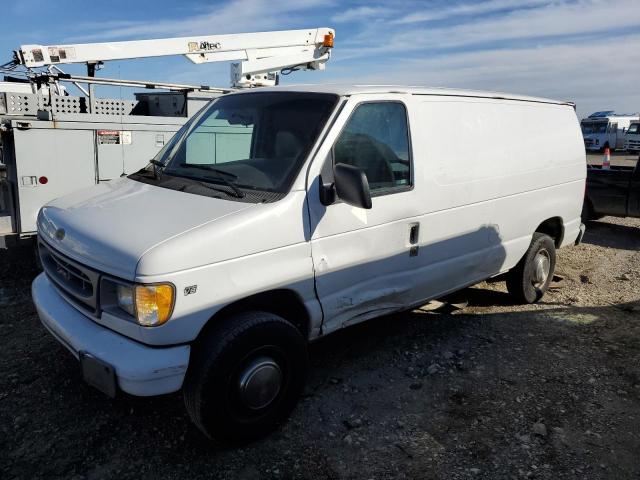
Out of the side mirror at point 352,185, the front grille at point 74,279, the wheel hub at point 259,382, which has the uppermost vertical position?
the side mirror at point 352,185

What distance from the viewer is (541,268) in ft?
18.1

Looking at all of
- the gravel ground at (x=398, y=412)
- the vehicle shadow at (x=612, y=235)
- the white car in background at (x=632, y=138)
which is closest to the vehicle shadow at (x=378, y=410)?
the gravel ground at (x=398, y=412)

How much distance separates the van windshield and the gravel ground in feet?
5.09

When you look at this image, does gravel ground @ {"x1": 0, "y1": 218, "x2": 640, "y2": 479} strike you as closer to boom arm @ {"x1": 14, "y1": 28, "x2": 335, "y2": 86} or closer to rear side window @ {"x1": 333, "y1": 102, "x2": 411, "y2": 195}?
rear side window @ {"x1": 333, "y1": 102, "x2": 411, "y2": 195}

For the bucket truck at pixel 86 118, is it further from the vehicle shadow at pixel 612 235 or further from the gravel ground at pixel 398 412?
the vehicle shadow at pixel 612 235

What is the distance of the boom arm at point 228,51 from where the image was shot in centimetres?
724

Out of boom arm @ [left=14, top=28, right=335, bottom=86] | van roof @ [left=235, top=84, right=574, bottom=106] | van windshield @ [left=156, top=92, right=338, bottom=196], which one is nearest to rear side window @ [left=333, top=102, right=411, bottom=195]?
van roof @ [left=235, top=84, right=574, bottom=106]

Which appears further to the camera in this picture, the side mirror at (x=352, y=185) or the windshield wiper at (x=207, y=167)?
the windshield wiper at (x=207, y=167)

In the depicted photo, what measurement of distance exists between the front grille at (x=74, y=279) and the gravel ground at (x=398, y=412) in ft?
2.88

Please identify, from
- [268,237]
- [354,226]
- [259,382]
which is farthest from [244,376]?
[354,226]

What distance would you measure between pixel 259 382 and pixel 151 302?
0.82 meters

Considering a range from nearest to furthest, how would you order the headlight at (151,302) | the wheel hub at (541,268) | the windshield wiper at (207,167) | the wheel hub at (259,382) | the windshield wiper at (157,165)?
the headlight at (151,302) → the wheel hub at (259,382) → the windshield wiper at (207,167) → the windshield wiper at (157,165) → the wheel hub at (541,268)

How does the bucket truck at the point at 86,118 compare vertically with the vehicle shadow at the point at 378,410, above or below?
above

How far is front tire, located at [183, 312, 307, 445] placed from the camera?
2.80 m
